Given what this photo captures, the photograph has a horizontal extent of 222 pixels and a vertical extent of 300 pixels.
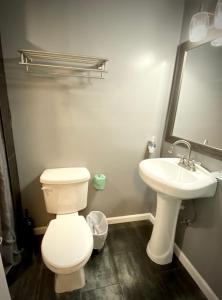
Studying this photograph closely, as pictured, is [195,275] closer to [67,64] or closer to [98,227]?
[98,227]

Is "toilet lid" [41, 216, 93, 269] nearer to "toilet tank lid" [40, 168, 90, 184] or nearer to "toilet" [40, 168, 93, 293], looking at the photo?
"toilet" [40, 168, 93, 293]

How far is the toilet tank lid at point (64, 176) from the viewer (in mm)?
1436

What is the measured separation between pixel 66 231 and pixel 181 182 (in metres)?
0.96

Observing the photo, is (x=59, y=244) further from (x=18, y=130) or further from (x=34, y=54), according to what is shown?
(x=34, y=54)

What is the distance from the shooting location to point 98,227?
1.71 metres

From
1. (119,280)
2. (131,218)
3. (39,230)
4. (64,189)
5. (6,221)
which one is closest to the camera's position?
(6,221)

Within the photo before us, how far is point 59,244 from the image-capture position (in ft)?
3.81

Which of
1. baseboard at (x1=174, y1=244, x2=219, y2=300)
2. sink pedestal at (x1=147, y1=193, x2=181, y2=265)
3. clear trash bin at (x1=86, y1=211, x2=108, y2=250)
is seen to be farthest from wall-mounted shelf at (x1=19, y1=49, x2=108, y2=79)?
baseboard at (x1=174, y1=244, x2=219, y2=300)

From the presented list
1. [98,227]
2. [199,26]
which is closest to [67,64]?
[199,26]

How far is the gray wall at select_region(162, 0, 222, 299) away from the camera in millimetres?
1197

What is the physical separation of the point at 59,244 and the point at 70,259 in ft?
0.48

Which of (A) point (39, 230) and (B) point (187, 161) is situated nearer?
(B) point (187, 161)

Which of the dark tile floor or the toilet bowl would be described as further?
the dark tile floor

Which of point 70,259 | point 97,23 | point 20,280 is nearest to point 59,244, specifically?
point 70,259
